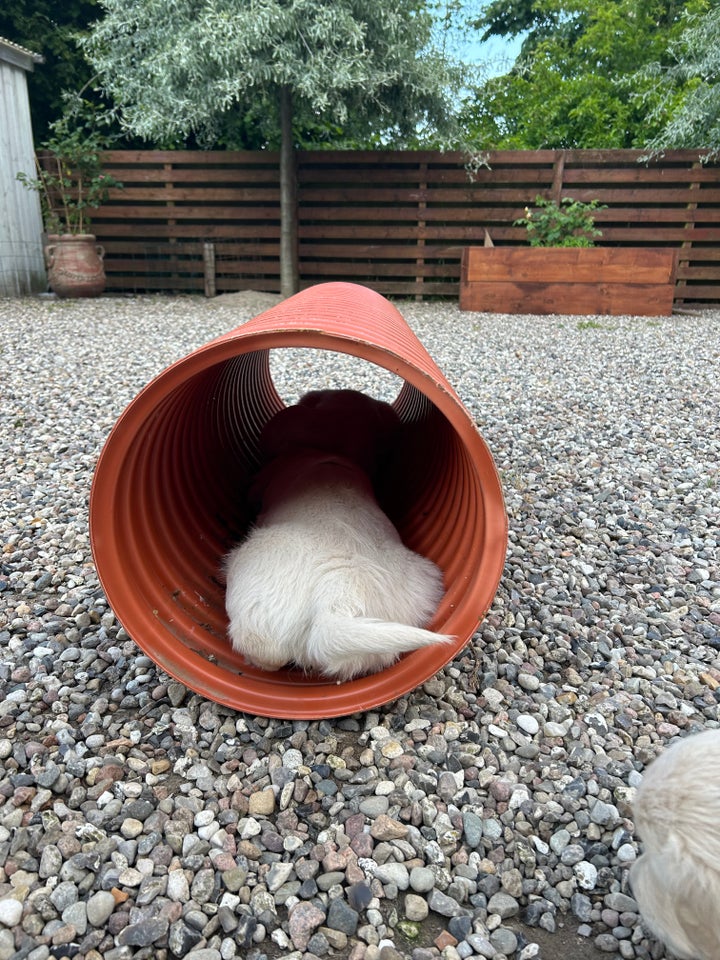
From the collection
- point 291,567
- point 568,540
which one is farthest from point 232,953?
point 568,540

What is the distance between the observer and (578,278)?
8.27m

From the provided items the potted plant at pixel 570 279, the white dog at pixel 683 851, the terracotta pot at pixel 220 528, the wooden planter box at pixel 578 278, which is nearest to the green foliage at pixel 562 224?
the potted plant at pixel 570 279

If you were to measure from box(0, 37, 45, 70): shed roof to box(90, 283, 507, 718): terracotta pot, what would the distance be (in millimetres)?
8226

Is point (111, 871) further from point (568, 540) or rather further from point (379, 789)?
point (568, 540)

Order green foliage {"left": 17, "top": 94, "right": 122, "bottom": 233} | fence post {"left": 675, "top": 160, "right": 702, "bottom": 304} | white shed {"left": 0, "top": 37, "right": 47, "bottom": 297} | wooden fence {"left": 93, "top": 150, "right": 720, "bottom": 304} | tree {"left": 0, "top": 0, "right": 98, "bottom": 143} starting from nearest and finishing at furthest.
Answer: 1. white shed {"left": 0, "top": 37, "right": 47, "bottom": 297}
2. green foliage {"left": 17, "top": 94, "right": 122, "bottom": 233}
3. fence post {"left": 675, "top": 160, "right": 702, "bottom": 304}
4. wooden fence {"left": 93, "top": 150, "right": 720, "bottom": 304}
5. tree {"left": 0, "top": 0, "right": 98, "bottom": 143}

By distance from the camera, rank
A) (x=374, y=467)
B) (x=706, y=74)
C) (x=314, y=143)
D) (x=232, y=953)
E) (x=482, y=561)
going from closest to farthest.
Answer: (x=232, y=953), (x=482, y=561), (x=374, y=467), (x=706, y=74), (x=314, y=143)

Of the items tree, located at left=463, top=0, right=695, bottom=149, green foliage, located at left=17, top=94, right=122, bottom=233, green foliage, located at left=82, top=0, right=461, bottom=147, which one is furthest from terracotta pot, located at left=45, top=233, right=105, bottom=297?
tree, located at left=463, top=0, right=695, bottom=149

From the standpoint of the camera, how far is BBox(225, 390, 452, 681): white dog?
170cm

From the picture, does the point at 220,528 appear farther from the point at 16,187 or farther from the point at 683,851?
the point at 16,187

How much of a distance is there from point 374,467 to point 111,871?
2.03 meters

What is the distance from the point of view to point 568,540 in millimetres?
2973

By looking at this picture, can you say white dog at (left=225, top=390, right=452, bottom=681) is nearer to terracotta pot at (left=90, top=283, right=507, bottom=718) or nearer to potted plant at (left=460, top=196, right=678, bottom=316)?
terracotta pot at (left=90, top=283, right=507, bottom=718)

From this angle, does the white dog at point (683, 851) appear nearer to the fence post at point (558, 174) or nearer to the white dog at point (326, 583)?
the white dog at point (326, 583)

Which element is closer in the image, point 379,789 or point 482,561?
point 379,789
